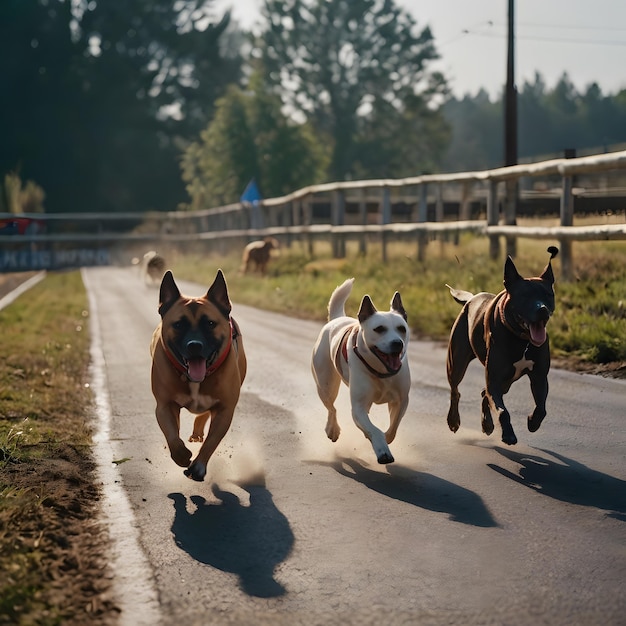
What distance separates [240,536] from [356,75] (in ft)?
265

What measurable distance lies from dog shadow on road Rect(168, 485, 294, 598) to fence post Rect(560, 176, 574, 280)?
8.24 meters

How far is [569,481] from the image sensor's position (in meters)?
6.38

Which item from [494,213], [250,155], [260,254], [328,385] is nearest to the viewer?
[328,385]

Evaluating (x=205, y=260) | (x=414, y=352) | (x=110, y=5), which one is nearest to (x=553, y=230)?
(x=414, y=352)

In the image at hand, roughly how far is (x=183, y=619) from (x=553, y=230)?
10426 millimetres

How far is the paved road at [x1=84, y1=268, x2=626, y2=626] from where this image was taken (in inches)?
172

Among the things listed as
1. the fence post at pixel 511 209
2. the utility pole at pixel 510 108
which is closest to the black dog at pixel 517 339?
the fence post at pixel 511 209

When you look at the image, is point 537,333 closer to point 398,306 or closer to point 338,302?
point 398,306

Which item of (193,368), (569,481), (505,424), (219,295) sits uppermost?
(219,295)

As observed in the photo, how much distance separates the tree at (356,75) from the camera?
83375 mm

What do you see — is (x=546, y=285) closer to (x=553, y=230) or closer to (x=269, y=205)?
(x=553, y=230)

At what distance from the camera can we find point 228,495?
628 centimetres

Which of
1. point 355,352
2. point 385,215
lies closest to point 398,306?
point 355,352

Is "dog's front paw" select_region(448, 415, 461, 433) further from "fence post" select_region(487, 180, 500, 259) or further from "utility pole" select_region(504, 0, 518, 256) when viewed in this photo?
"utility pole" select_region(504, 0, 518, 256)
